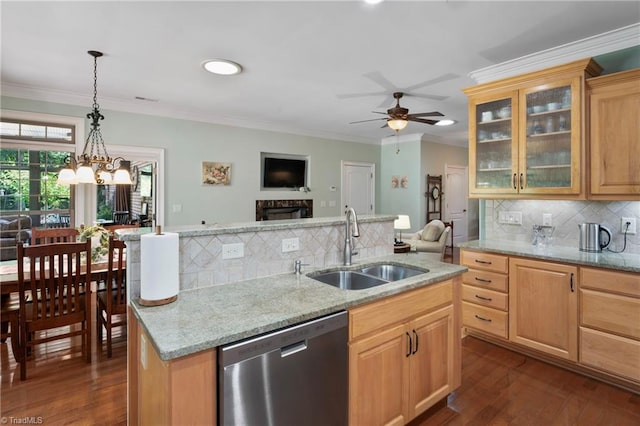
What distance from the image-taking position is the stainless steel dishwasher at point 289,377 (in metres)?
1.15

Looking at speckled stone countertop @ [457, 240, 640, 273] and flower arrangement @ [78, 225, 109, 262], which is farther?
flower arrangement @ [78, 225, 109, 262]

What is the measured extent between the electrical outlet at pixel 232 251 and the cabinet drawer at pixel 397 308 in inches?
27.3

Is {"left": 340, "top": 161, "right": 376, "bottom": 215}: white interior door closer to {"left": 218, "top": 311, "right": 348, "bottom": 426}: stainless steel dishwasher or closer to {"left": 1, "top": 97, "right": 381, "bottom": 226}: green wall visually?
{"left": 1, "top": 97, "right": 381, "bottom": 226}: green wall

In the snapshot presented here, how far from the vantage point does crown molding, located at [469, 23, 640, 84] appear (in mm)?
2469

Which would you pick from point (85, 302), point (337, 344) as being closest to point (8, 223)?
point (85, 302)

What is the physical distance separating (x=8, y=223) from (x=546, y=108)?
577 cm

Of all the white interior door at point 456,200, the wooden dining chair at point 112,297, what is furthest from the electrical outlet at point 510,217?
the white interior door at point 456,200

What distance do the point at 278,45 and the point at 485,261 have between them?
2582mm

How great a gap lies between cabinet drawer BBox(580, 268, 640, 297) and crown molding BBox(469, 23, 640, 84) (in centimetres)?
175

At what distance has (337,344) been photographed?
1450mm

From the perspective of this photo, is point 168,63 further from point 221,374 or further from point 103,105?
point 221,374

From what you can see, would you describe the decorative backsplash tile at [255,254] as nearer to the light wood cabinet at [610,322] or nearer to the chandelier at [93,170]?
the light wood cabinet at [610,322]

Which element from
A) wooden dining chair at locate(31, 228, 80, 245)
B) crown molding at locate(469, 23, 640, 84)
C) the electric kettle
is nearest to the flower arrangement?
wooden dining chair at locate(31, 228, 80, 245)

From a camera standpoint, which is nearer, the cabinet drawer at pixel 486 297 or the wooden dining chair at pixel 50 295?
the wooden dining chair at pixel 50 295
